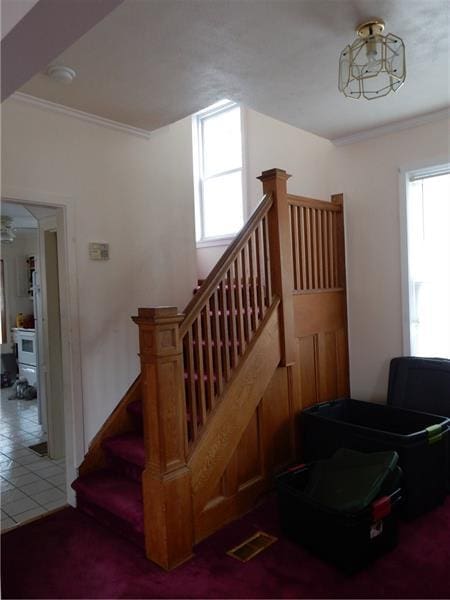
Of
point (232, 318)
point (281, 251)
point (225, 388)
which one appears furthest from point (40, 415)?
point (281, 251)

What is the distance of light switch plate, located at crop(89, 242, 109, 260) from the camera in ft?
10.2

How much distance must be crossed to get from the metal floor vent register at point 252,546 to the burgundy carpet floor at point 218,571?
4cm

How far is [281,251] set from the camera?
305 cm

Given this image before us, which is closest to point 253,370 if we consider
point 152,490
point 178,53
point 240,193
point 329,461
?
point 329,461

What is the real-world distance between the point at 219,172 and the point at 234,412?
9.86ft

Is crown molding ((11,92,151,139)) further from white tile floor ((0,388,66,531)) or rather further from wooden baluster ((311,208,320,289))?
white tile floor ((0,388,66,531))

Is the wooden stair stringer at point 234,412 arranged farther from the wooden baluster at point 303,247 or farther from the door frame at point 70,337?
the door frame at point 70,337

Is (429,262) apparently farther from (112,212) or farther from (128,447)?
(128,447)

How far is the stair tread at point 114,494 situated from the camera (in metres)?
2.54

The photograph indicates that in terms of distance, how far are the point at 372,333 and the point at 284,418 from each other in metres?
1.08

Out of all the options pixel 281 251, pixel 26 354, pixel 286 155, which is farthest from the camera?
pixel 26 354

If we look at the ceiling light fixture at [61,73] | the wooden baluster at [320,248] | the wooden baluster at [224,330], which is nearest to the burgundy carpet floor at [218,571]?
the wooden baluster at [224,330]

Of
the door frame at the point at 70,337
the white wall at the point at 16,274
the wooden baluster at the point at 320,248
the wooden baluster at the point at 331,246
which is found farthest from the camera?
the white wall at the point at 16,274

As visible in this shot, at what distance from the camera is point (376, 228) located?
355 cm
